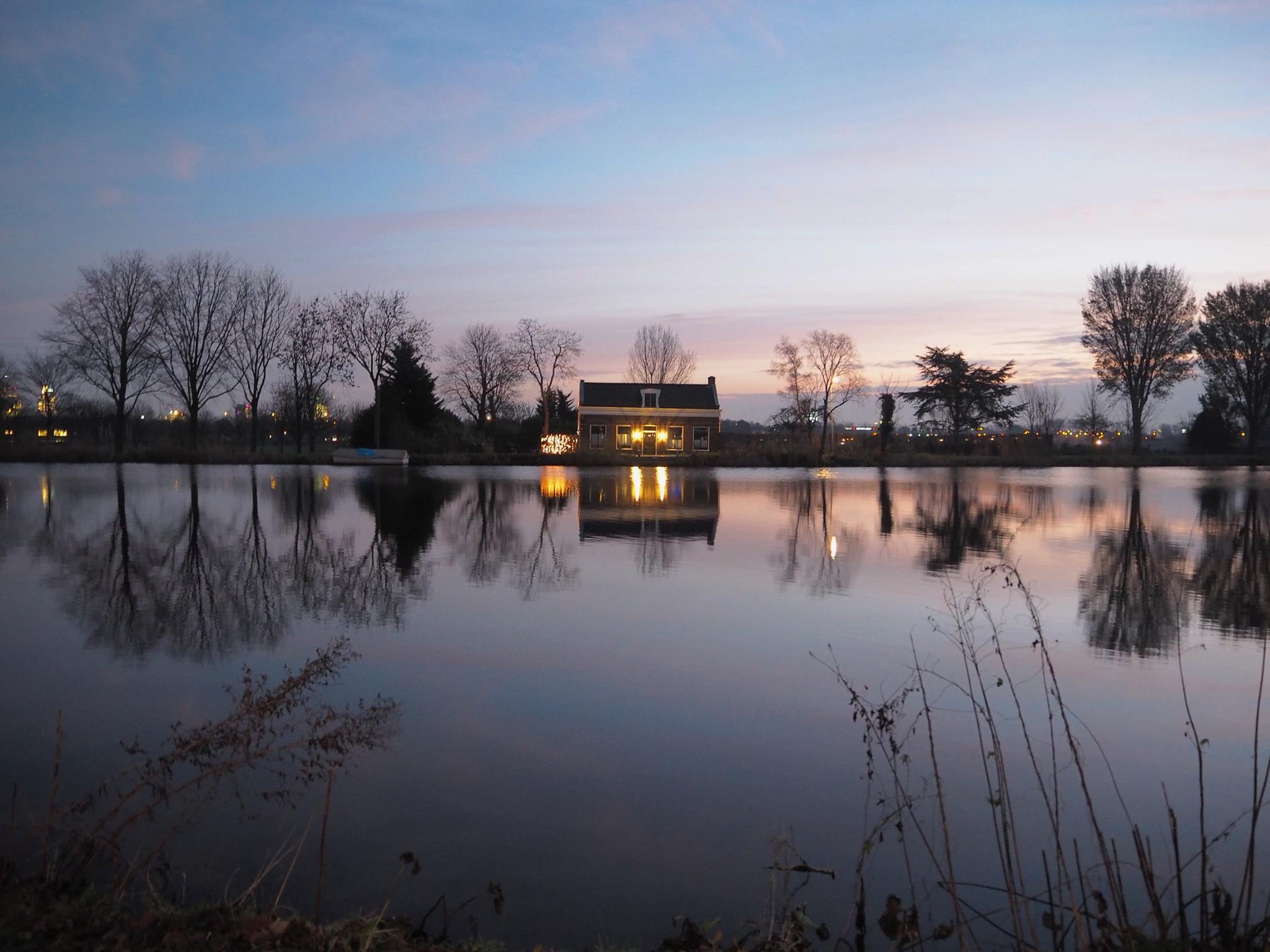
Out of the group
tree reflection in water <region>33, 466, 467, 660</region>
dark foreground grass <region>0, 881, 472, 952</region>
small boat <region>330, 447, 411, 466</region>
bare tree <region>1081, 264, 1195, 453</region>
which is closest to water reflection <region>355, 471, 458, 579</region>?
tree reflection in water <region>33, 466, 467, 660</region>

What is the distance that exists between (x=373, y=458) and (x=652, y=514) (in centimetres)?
2971

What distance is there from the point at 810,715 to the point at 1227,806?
2.49m

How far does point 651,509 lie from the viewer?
915 inches

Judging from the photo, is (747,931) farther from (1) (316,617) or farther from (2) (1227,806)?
(1) (316,617)

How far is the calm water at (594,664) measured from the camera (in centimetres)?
457

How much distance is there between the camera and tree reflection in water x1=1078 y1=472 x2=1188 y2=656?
9.16 m

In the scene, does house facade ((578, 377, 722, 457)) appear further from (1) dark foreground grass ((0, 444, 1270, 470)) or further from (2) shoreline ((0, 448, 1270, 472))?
(2) shoreline ((0, 448, 1270, 472))

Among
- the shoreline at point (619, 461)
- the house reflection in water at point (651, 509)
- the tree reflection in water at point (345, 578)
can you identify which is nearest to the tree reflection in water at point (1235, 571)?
the house reflection in water at point (651, 509)

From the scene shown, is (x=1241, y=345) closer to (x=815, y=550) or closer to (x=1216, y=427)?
(x=1216, y=427)

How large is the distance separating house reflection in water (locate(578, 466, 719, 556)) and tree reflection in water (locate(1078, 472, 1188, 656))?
5.67m

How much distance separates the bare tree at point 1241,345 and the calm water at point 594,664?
4439 cm

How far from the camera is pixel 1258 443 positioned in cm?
6575

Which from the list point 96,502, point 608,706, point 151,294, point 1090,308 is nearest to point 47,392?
point 151,294

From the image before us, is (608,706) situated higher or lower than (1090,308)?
lower
